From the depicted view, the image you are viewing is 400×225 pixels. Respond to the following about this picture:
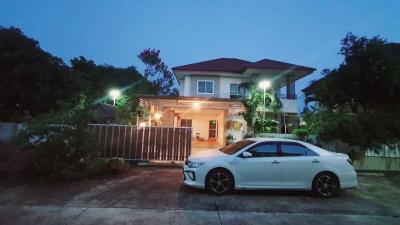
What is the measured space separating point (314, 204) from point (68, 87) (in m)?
23.0

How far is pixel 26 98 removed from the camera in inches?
910

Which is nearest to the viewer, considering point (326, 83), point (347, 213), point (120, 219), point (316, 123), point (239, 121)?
point (120, 219)

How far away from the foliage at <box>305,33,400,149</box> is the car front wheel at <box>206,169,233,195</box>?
6.84 metres

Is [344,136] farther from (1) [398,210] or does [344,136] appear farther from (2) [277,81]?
(2) [277,81]

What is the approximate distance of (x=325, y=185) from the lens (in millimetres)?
7824

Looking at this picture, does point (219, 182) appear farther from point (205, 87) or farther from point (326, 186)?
point (205, 87)

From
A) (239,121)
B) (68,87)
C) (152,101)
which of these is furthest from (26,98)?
(239,121)

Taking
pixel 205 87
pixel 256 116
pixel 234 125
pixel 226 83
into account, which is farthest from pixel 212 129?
pixel 256 116

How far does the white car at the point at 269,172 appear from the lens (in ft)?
25.3

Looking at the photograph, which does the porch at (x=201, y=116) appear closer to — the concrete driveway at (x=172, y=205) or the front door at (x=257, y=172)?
the concrete driveway at (x=172, y=205)

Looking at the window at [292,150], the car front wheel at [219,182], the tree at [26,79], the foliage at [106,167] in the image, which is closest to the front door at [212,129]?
the tree at [26,79]

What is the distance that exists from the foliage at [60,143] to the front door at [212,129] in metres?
18.6

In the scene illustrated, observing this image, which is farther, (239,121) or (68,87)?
(68,87)

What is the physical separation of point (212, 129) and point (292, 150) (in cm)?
1996
